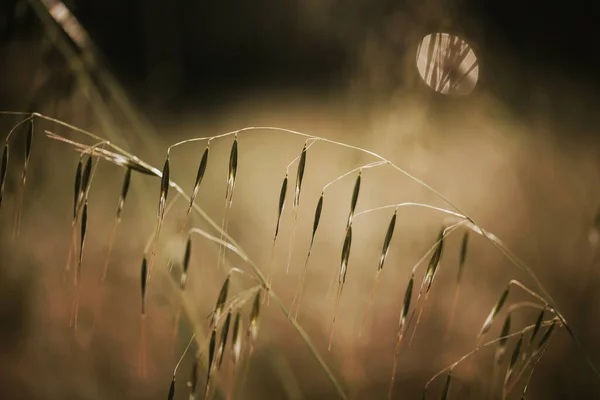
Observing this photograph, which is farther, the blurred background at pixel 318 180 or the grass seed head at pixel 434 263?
the blurred background at pixel 318 180

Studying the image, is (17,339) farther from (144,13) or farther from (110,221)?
(144,13)

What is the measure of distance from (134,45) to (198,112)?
0.18 m

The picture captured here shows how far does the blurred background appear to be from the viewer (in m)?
0.74

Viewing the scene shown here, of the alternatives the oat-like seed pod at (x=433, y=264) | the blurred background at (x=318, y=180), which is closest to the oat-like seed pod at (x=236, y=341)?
the oat-like seed pod at (x=433, y=264)

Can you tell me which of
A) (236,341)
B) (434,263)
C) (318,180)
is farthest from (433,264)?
(318,180)

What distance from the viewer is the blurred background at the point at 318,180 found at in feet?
2.44

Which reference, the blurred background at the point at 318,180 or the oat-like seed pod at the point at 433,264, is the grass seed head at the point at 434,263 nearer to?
the oat-like seed pod at the point at 433,264

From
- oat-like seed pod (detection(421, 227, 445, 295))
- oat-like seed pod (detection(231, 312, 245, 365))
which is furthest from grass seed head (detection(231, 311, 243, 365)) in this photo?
oat-like seed pod (detection(421, 227, 445, 295))

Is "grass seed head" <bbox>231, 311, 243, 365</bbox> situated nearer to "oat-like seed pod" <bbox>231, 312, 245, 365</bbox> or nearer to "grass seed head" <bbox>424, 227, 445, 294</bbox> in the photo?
"oat-like seed pod" <bbox>231, 312, 245, 365</bbox>

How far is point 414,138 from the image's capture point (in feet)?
2.38

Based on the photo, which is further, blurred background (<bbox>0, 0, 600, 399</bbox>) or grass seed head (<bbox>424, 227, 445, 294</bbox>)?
blurred background (<bbox>0, 0, 600, 399</bbox>)

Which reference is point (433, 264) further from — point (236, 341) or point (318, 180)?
point (318, 180)

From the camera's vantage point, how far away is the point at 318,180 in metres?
0.86

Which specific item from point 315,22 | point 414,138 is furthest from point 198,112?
point 414,138
